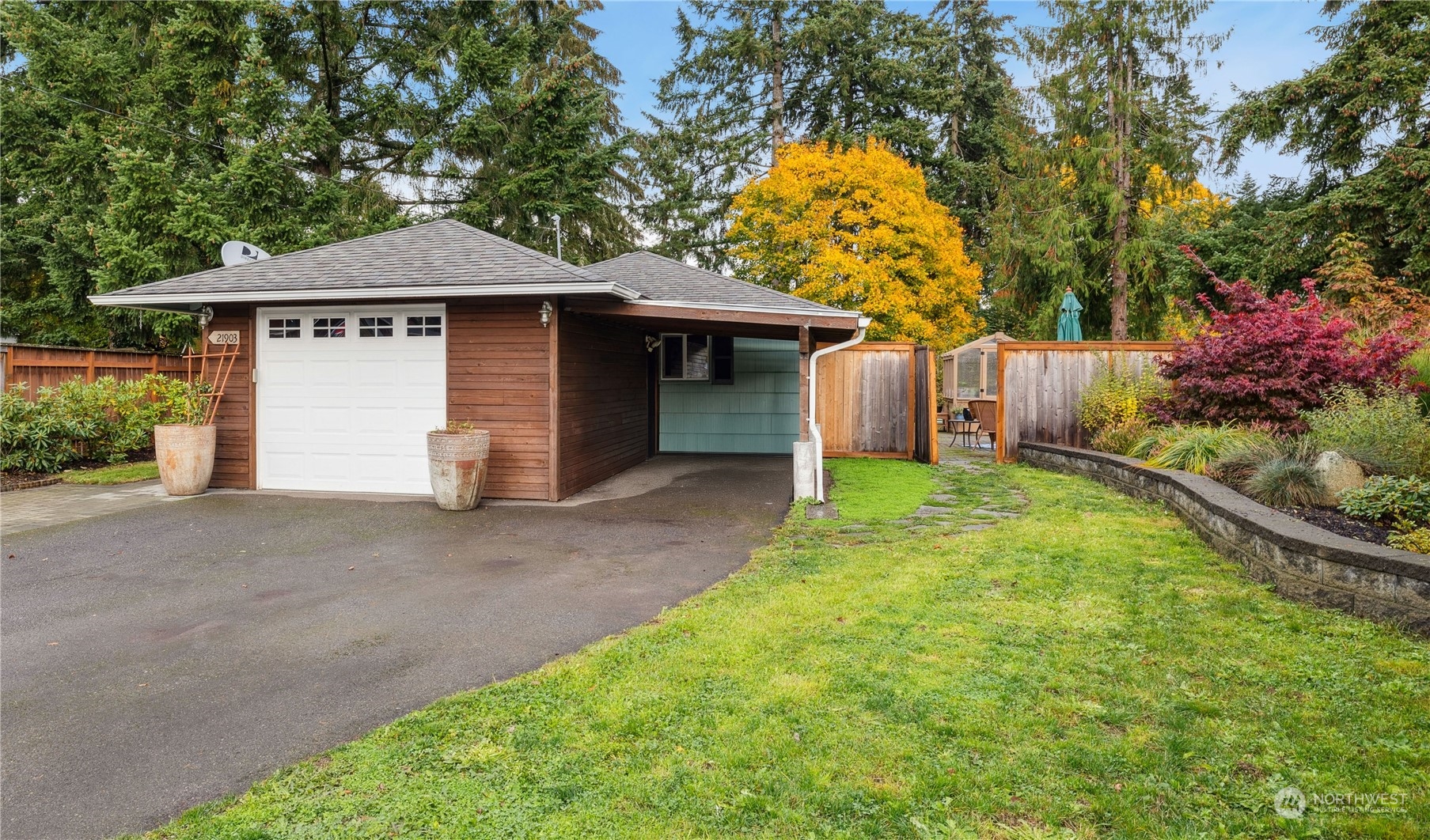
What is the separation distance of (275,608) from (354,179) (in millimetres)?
16502

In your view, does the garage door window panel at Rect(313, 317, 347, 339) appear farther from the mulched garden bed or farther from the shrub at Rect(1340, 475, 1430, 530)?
the shrub at Rect(1340, 475, 1430, 530)

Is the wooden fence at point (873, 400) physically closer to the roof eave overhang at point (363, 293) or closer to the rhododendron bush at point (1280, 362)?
the rhododendron bush at point (1280, 362)

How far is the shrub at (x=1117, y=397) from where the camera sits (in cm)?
989

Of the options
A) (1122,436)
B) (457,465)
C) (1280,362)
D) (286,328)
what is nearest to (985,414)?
(1122,436)

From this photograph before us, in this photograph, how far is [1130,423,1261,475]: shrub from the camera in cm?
703

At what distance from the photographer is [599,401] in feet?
33.2

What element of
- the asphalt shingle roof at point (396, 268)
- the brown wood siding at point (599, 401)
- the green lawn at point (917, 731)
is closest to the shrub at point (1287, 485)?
Answer: the green lawn at point (917, 731)

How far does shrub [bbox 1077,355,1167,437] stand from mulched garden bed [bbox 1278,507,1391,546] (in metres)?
4.53

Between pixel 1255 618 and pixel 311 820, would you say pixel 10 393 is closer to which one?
pixel 311 820

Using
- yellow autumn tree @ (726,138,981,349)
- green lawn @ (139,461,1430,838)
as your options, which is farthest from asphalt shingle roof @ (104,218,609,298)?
yellow autumn tree @ (726,138,981,349)

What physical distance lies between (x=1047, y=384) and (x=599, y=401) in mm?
7071

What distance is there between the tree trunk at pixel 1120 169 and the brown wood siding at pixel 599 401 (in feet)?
39.0

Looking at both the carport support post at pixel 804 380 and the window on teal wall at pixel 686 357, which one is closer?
the carport support post at pixel 804 380

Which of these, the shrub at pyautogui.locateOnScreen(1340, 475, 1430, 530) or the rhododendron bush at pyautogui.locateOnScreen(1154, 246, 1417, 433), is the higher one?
the rhododendron bush at pyautogui.locateOnScreen(1154, 246, 1417, 433)
